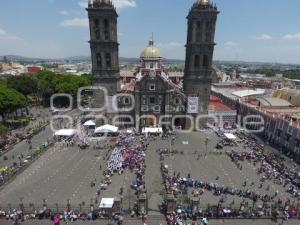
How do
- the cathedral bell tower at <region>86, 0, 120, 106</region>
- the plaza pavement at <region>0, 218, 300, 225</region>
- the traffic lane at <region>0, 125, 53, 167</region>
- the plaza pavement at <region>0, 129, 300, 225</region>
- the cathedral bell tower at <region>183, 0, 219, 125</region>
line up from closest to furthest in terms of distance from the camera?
the plaza pavement at <region>0, 218, 300, 225</region> → the plaza pavement at <region>0, 129, 300, 225</region> → the traffic lane at <region>0, 125, 53, 167</region> → the cathedral bell tower at <region>86, 0, 120, 106</region> → the cathedral bell tower at <region>183, 0, 219, 125</region>

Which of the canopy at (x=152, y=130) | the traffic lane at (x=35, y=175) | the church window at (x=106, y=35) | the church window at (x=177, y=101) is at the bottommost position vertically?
the traffic lane at (x=35, y=175)

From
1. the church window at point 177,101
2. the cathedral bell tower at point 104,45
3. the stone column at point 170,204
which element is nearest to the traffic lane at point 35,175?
the stone column at point 170,204

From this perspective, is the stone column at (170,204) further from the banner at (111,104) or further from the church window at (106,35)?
the church window at (106,35)

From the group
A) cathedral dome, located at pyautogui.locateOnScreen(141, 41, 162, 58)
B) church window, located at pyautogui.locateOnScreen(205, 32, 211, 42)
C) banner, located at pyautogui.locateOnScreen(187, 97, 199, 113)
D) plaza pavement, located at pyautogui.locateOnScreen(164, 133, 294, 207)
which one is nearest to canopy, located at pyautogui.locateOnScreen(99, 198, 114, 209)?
plaza pavement, located at pyautogui.locateOnScreen(164, 133, 294, 207)

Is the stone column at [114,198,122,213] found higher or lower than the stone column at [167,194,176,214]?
lower

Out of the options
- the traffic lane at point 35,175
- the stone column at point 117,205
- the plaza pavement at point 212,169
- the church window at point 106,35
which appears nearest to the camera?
the stone column at point 117,205

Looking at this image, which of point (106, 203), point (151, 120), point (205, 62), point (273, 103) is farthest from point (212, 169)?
point (273, 103)

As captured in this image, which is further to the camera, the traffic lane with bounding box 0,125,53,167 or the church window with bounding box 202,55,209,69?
the church window with bounding box 202,55,209,69

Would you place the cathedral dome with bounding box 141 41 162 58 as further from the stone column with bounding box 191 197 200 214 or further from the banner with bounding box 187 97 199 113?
the stone column with bounding box 191 197 200 214
